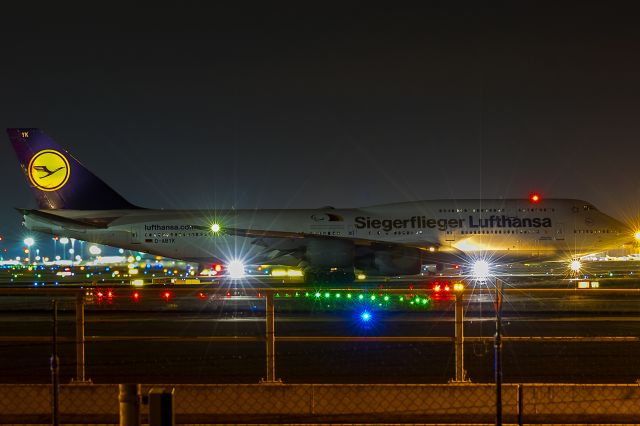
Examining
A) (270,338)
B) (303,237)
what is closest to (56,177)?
(303,237)

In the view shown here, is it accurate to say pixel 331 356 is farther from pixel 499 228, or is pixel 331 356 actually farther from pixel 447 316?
pixel 499 228

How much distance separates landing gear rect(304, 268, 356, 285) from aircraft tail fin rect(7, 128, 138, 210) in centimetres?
1303

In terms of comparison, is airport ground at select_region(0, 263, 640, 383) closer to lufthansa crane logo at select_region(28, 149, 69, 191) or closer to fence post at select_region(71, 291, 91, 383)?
fence post at select_region(71, 291, 91, 383)

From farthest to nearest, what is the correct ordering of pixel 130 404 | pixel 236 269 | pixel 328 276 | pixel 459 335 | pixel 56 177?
1. pixel 56 177
2. pixel 236 269
3. pixel 328 276
4. pixel 459 335
5. pixel 130 404

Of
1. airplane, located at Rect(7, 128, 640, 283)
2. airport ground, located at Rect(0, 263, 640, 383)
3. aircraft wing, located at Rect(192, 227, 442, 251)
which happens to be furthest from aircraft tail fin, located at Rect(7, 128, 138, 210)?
airport ground, located at Rect(0, 263, 640, 383)

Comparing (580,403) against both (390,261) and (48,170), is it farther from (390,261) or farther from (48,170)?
(48,170)

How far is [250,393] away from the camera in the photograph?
9500 millimetres

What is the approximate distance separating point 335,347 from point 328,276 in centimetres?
2276

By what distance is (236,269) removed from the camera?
1754 inches

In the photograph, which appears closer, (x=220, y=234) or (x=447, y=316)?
(x=447, y=316)

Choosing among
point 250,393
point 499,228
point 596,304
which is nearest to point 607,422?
point 250,393

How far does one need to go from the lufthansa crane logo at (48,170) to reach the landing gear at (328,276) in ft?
51.7

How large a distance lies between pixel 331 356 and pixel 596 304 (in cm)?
1239

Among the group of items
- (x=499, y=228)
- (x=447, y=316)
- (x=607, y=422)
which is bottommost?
(x=607, y=422)
